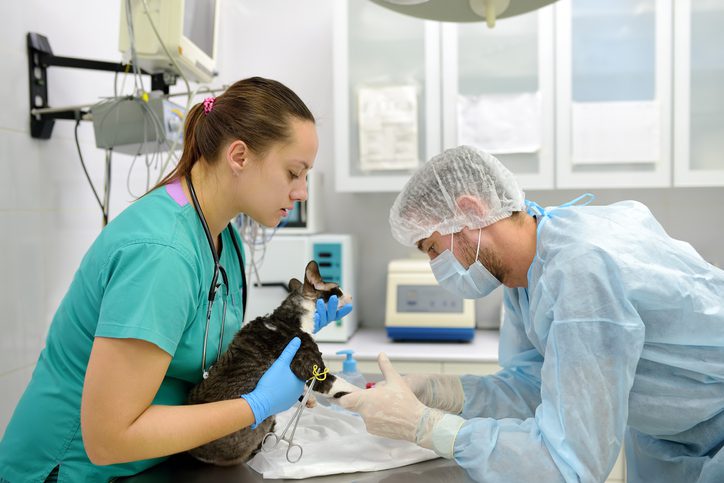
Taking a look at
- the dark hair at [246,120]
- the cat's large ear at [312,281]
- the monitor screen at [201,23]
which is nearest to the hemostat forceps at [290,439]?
the cat's large ear at [312,281]

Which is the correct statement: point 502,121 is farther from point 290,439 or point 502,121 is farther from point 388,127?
point 290,439

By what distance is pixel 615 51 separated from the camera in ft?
8.34

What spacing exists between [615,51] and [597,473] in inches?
81.4

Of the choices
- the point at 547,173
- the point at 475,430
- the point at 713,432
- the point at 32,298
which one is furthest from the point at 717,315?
the point at 32,298

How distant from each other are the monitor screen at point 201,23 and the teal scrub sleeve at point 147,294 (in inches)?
42.5

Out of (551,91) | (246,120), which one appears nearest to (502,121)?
(551,91)

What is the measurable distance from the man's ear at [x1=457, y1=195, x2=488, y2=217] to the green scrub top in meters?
0.56

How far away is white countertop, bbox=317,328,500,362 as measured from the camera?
246 cm

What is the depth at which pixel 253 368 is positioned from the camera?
116cm

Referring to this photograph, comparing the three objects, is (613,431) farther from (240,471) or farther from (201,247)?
(201,247)

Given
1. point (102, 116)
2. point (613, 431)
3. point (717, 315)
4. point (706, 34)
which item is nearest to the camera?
point (613, 431)

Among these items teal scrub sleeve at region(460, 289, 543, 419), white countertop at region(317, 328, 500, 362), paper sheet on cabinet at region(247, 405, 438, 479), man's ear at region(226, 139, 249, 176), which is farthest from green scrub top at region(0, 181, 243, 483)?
white countertop at region(317, 328, 500, 362)

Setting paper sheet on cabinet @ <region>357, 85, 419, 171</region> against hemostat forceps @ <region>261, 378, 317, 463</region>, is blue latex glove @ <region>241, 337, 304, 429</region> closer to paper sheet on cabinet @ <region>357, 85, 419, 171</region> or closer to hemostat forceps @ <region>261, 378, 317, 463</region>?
hemostat forceps @ <region>261, 378, 317, 463</region>

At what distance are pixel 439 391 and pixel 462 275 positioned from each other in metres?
0.31
